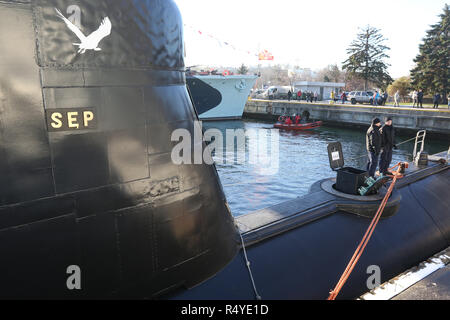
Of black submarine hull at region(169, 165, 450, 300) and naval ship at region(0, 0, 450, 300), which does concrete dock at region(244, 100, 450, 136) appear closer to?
black submarine hull at region(169, 165, 450, 300)

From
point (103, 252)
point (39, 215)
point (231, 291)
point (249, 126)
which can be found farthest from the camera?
point (249, 126)

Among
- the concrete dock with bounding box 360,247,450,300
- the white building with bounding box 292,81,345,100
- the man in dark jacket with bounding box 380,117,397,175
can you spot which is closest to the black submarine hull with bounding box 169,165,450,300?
the concrete dock with bounding box 360,247,450,300

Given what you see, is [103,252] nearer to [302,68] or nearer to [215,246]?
[215,246]

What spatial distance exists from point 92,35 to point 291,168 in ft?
56.3

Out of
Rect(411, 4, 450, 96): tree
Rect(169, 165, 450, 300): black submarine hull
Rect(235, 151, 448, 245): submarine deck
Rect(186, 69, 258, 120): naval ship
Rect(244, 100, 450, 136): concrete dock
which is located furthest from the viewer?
Rect(411, 4, 450, 96): tree

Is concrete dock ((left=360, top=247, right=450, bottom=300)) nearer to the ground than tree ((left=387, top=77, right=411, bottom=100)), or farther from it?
nearer to the ground

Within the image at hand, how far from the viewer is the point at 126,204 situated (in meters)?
2.93

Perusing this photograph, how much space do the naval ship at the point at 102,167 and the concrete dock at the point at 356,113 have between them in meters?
29.2

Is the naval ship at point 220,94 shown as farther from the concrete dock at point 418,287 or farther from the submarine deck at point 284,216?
the concrete dock at point 418,287

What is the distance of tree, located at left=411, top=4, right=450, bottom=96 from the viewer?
45156mm

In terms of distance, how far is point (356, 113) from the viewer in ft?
113

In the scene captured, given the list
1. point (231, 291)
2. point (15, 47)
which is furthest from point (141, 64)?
point (231, 291)
